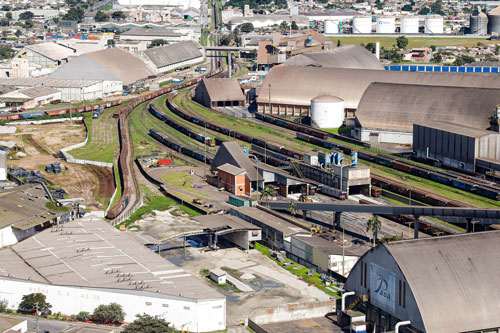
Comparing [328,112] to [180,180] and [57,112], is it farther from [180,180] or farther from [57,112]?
[57,112]

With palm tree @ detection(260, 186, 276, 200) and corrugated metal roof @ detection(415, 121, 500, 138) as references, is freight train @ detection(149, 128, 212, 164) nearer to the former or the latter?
palm tree @ detection(260, 186, 276, 200)

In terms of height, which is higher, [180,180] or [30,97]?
[30,97]

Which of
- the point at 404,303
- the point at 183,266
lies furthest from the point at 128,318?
the point at 404,303

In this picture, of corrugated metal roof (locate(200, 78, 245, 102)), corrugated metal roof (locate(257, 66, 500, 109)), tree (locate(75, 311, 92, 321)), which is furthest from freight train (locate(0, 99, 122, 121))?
tree (locate(75, 311, 92, 321))

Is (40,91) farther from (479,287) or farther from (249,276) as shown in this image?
(479,287)

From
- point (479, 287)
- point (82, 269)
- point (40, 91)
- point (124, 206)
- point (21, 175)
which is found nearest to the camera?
point (479, 287)

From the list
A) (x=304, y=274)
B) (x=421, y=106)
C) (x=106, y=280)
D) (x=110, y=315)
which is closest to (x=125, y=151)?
(x=421, y=106)
